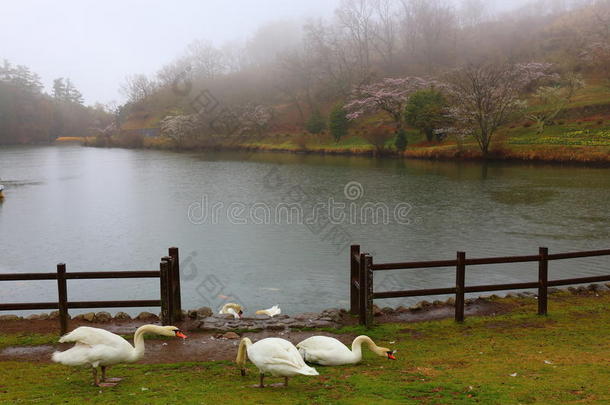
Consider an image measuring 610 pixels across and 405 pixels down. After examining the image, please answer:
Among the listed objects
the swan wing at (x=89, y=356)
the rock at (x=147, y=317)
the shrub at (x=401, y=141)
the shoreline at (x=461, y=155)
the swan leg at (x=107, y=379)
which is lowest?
the rock at (x=147, y=317)

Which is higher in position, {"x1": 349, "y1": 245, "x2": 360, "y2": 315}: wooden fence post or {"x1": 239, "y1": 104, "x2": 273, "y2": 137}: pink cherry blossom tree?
{"x1": 239, "y1": 104, "x2": 273, "y2": 137}: pink cherry blossom tree

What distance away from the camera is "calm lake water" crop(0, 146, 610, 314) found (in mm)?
18375

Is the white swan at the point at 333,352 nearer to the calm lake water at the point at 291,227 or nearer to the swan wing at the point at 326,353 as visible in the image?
the swan wing at the point at 326,353

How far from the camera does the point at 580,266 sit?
19359mm

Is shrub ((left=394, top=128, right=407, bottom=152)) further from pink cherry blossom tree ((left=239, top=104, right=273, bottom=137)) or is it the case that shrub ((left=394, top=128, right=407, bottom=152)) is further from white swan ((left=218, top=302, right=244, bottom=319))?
white swan ((left=218, top=302, right=244, bottom=319))

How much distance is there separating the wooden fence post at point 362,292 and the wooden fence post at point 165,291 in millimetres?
4164

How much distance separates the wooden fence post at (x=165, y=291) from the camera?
36.1 ft

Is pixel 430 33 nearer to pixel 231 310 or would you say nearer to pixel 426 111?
pixel 426 111

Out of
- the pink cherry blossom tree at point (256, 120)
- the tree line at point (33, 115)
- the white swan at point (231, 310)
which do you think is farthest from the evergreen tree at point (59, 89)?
the white swan at point (231, 310)

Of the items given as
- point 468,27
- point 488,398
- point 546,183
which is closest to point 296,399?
point 488,398

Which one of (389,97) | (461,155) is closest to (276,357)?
(461,155)

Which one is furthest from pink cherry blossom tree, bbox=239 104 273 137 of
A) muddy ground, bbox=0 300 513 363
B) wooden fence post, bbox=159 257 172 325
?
wooden fence post, bbox=159 257 172 325

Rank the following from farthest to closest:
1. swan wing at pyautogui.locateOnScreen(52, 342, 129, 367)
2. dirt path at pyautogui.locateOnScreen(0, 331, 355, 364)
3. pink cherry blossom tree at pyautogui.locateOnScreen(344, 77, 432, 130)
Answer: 1. pink cherry blossom tree at pyautogui.locateOnScreen(344, 77, 432, 130)
2. dirt path at pyautogui.locateOnScreen(0, 331, 355, 364)
3. swan wing at pyautogui.locateOnScreen(52, 342, 129, 367)

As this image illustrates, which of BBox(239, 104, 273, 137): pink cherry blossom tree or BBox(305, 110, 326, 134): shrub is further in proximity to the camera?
BBox(239, 104, 273, 137): pink cherry blossom tree
